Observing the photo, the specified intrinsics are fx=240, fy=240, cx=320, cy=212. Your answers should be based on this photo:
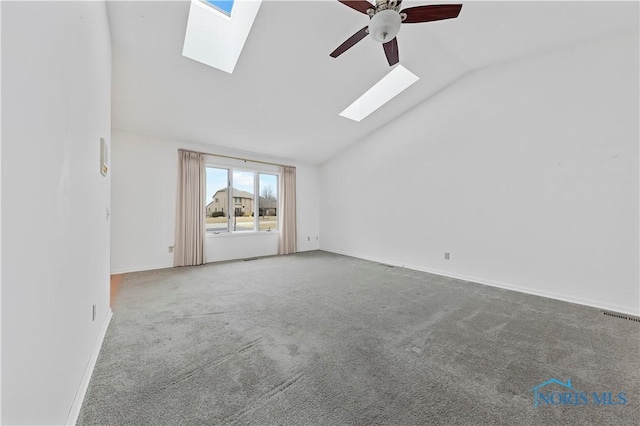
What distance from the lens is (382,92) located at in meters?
4.20

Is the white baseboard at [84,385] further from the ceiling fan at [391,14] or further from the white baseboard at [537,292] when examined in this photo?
the white baseboard at [537,292]

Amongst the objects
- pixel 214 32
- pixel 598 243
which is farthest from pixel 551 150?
pixel 214 32

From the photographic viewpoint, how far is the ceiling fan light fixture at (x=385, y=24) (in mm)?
1859

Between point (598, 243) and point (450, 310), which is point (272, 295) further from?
point (598, 243)

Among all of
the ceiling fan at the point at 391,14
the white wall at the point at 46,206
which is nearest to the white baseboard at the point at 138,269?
the white wall at the point at 46,206

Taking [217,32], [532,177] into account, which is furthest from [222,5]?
[532,177]

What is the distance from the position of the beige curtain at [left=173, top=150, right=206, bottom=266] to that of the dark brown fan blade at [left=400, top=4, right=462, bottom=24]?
4.17 meters

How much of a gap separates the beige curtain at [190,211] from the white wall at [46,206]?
3007 millimetres

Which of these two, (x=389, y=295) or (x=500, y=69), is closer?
(x=389, y=295)

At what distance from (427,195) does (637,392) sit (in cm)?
318

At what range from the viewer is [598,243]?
9.07ft

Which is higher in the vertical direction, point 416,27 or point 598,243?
point 416,27
